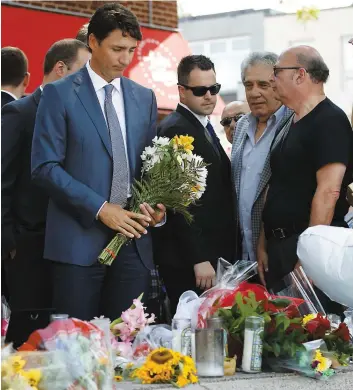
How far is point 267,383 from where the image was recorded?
3613 mm

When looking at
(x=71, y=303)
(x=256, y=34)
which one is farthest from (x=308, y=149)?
(x=256, y=34)

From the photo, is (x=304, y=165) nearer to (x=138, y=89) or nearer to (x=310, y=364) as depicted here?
(x=138, y=89)

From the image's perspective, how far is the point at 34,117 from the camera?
4.88 metres

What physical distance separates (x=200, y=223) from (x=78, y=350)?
7.02ft

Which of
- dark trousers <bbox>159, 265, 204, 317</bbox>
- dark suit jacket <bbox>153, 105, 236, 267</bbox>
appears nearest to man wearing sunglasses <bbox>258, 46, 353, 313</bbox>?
dark suit jacket <bbox>153, 105, 236, 267</bbox>

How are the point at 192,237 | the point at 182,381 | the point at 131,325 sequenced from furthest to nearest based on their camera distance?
the point at 192,237
the point at 131,325
the point at 182,381

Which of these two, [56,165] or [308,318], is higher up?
[56,165]

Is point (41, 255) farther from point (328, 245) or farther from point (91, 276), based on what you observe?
point (328, 245)

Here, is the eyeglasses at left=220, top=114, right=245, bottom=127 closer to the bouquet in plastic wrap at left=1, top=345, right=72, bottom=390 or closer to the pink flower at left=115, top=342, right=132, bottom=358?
the pink flower at left=115, top=342, right=132, bottom=358

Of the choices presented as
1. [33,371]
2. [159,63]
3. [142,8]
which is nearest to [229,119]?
[33,371]

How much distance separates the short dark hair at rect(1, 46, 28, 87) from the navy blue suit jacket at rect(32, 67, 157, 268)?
124cm

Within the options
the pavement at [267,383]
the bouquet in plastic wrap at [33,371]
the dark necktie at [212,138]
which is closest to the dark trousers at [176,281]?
the dark necktie at [212,138]

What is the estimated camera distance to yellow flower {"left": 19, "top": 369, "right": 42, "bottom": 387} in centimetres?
313

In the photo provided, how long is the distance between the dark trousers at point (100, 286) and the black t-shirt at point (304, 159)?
86 centimetres
